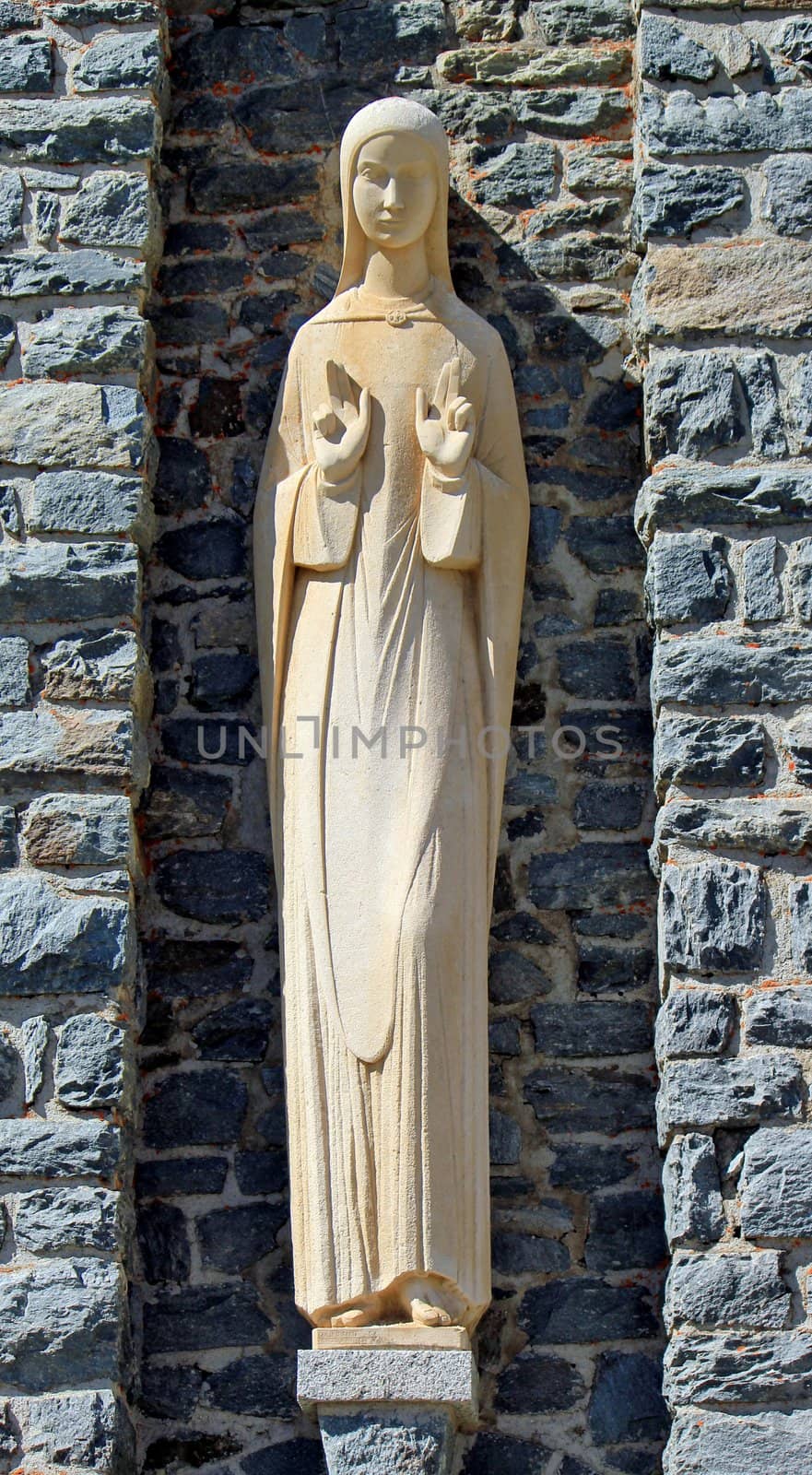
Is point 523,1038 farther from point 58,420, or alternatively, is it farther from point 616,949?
point 58,420

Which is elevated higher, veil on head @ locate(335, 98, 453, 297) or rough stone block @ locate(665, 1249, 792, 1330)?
veil on head @ locate(335, 98, 453, 297)

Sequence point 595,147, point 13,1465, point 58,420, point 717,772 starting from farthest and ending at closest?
point 595,147
point 58,420
point 717,772
point 13,1465

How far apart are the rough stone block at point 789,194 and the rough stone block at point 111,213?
1292mm

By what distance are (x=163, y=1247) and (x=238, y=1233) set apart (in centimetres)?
15

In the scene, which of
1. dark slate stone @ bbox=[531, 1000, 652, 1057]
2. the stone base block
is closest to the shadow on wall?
dark slate stone @ bbox=[531, 1000, 652, 1057]

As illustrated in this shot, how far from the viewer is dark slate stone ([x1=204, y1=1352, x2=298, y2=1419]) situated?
15.6 feet

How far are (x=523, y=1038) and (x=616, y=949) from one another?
0.26 m

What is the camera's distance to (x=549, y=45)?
18.4 ft

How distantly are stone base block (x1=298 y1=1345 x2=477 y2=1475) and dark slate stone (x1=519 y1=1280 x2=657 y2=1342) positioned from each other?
0.95ft

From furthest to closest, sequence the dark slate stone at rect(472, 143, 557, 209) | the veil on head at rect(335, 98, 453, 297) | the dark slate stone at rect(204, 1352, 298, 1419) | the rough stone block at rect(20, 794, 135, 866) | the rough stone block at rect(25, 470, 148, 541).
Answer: the dark slate stone at rect(472, 143, 557, 209) → the veil on head at rect(335, 98, 453, 297) → the rough stone block at rect(25, 470, 148, 541) → the rough stone block at rect(20, 794, 135, 866) → the dark slate stone at rect(204, 1352, 298, 1419)

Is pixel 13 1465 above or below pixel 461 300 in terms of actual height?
below

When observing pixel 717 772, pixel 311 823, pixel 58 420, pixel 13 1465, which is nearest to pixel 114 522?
pixel 58 420

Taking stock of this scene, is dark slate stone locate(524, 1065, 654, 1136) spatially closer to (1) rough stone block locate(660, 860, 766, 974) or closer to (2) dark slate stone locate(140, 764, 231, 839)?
(1) rough stone block locate(660, 860, 766, 974)

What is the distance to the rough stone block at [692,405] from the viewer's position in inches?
199
